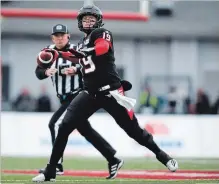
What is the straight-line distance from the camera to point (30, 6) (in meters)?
20.0

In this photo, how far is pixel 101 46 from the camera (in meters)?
8.53

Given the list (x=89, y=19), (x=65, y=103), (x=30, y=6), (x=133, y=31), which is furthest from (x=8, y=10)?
(x=133, y=31)

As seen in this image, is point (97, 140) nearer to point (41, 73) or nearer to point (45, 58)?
point (41, 73)

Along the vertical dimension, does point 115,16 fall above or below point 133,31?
above

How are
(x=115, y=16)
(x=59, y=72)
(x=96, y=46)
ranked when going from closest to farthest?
(x=96, y=46) < (x=59, y=72) < (x=115, y=16)

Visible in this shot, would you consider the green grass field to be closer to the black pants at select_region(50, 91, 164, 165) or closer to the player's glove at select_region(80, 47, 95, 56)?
the black pants at select_region(50, 91, 164, 165)

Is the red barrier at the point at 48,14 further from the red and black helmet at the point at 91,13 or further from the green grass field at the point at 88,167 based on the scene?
the red and black helmet at the point at 91,13

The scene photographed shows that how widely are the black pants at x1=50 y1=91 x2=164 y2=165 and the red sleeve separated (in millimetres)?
611

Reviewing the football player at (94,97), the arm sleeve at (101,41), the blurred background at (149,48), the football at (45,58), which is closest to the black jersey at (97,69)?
the football player at (94,97)

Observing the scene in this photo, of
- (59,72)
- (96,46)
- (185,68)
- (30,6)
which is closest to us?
(96,46)

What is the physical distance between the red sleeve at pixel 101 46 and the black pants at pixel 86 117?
611mm

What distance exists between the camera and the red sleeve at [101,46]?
8523 millimetres

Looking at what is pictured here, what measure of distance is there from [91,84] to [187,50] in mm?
20125

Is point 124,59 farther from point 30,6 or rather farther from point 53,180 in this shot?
point 53,180
